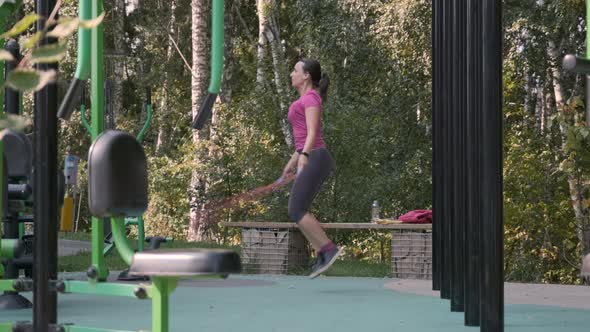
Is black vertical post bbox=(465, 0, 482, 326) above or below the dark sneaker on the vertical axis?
above

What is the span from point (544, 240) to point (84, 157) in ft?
54.7

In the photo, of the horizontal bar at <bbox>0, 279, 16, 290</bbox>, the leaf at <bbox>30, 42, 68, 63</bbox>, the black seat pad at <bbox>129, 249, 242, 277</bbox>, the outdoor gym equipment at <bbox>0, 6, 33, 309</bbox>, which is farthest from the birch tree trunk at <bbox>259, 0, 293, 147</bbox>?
the leaf at <bbox>30, 42, 68, 63</bbox>

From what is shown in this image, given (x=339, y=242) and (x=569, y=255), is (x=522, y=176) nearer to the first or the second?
(x=569, y=255)

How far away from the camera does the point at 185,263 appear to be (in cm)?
316

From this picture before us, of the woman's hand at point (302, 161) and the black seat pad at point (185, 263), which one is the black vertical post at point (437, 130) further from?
the black seat pad at point (185, 263)

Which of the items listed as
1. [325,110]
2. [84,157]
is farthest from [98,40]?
[84,157]

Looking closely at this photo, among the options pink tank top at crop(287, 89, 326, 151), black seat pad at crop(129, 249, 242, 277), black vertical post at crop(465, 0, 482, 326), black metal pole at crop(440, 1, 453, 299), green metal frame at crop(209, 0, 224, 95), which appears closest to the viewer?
black seat pad at crop(129, 249, 242, 277)

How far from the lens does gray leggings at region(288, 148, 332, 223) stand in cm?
782

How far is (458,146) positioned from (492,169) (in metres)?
1.62

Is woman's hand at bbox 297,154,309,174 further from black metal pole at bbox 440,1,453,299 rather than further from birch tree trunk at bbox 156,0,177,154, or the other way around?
birch tree trunk at bbox 156,0,177,154

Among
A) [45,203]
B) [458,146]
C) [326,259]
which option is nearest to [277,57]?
[326,259]

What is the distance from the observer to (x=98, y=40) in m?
4.61

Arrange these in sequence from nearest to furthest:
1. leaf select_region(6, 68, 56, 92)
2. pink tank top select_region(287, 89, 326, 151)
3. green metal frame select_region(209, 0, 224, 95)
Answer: leaf select_region(6, 68, 56, 92) < green metal frame select_region(209, 0, 224, 95) < pink tank top select_region(287, 89, 326, 151)

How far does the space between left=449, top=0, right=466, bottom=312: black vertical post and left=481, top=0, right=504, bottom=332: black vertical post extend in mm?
1320
